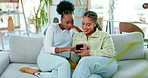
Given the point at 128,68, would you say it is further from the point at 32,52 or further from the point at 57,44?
the point at 32,52

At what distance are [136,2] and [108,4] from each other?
2.43ft

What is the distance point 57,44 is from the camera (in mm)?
2260

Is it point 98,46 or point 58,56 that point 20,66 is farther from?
point 98,46

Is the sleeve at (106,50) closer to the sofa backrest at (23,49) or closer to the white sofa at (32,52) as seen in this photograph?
the white sofa at (32,52)

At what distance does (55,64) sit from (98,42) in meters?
0.51

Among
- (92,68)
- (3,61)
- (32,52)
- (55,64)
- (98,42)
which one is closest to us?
(92,68)

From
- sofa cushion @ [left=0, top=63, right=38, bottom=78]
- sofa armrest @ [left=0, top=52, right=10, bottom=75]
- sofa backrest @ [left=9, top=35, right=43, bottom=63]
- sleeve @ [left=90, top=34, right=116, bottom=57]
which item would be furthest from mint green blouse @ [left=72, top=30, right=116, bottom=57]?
sofa armrest @ [left=0, top=52, right=10, bottom=75]

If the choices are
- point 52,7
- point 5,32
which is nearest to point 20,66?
point 5,32

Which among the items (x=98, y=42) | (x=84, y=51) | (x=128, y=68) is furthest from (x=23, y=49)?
(x=128, y=68)

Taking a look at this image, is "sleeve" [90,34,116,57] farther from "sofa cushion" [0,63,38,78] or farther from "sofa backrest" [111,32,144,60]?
"sofa cushion" [0,63,38,78]

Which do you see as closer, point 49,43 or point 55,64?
point 55,64

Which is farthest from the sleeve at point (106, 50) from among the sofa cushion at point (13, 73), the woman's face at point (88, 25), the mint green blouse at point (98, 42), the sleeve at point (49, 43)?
the sofa cushion at point (13, 73)

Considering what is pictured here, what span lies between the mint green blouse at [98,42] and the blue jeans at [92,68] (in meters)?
0.09

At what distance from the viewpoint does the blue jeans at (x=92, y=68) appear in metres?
1.89
